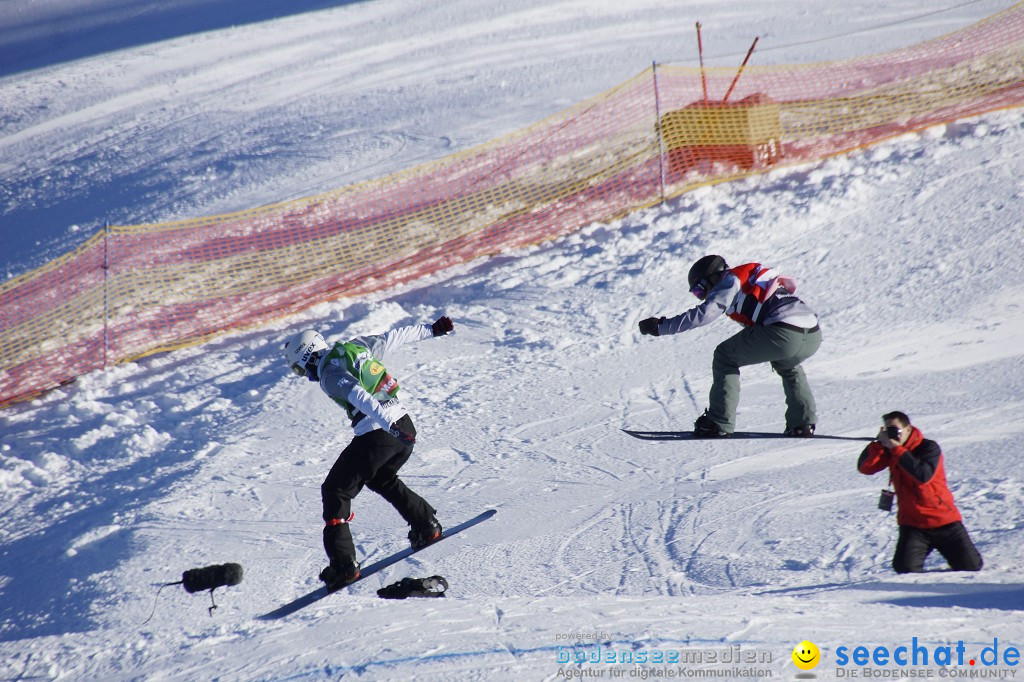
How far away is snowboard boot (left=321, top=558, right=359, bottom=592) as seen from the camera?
521cm

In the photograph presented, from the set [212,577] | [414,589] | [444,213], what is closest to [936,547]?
[414,589]

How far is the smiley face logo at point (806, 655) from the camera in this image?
12.2 feet

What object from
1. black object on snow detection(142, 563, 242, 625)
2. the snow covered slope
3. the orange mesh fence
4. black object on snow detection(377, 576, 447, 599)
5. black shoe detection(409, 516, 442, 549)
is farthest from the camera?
the orange mesh fence

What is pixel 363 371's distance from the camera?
205 inches

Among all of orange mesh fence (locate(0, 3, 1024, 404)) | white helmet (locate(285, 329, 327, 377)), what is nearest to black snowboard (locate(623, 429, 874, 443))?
white helmet (locate(285, 329, 327, 377))

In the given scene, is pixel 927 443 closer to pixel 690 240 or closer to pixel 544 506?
pixel 544 506

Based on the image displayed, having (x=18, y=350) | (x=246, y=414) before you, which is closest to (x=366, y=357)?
(x=246, y=414)

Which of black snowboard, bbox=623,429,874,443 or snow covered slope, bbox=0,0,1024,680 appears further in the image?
black snowboard, bbox=623,429,874,443

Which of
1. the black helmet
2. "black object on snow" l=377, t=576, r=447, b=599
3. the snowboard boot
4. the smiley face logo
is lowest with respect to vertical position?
"black object on snow" l=377, t=576, r=447, b=599

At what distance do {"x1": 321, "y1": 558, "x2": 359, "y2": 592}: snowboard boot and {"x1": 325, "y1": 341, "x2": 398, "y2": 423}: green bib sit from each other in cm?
88

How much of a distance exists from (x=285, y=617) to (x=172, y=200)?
9109mm

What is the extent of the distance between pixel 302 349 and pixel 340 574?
1.39m

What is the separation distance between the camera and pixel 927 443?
15.2 feet

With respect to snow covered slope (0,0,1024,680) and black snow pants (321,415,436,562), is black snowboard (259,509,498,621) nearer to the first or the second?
snow covered slope (0,0,1024,680)
